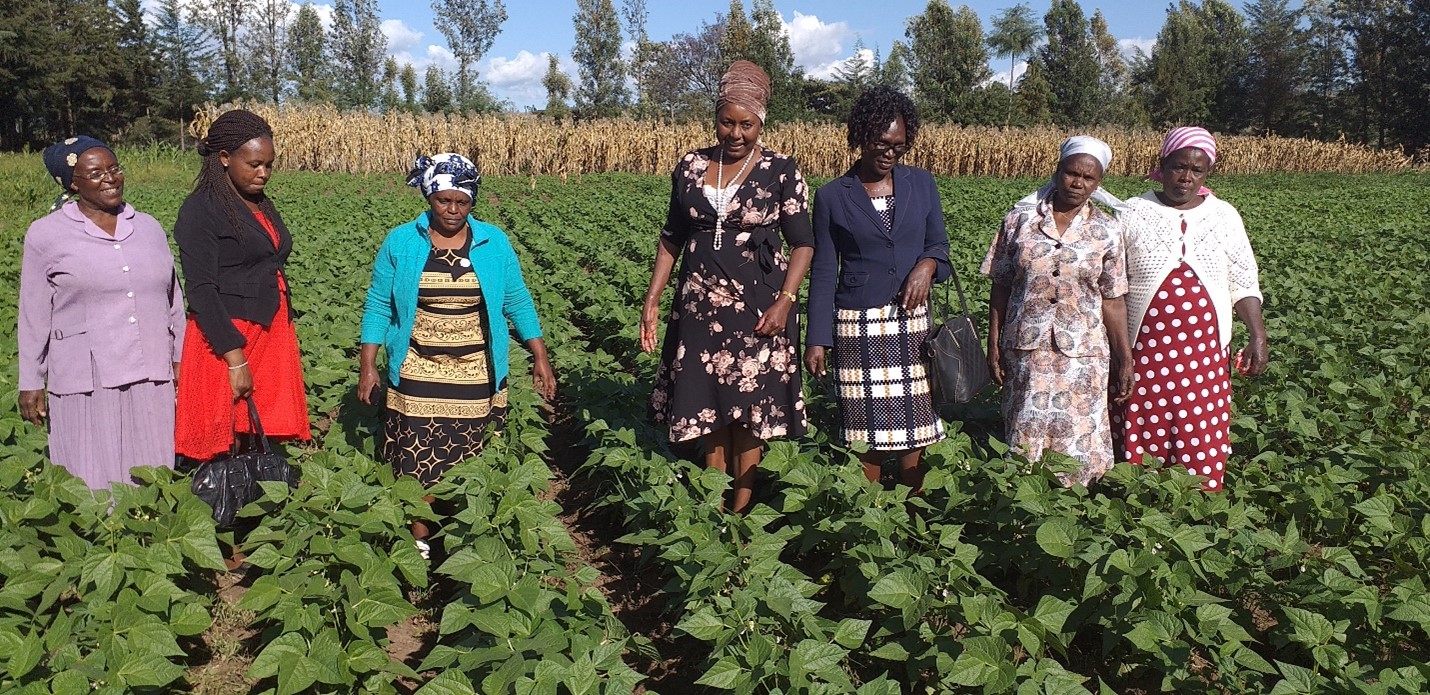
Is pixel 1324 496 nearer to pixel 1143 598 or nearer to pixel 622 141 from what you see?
pixel 1143 598

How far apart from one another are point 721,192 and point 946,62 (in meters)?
49.4

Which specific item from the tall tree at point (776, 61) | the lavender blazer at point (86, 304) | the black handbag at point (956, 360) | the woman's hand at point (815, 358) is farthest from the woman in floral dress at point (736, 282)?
the tall tree at point (776, 61)

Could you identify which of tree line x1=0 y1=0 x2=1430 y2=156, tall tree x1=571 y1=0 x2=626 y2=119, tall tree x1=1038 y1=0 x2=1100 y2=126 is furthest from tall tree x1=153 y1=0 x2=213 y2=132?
tall tree x1=1038 y1=0 x2=1100 y2=126

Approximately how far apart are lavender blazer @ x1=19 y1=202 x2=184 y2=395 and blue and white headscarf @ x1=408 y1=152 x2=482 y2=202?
101 centimetres

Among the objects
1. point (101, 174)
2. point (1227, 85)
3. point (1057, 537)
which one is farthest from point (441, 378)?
point (1227, 85)

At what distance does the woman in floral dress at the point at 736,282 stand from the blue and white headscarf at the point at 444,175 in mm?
772

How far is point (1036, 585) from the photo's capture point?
140 inches

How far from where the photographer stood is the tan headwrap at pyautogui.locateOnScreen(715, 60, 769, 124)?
3.44 metres

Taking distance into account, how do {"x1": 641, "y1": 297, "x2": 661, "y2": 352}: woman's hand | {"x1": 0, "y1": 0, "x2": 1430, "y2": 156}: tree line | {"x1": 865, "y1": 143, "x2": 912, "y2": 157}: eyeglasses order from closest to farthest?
{"x1": 865, "y1": 143, "x2": 912, "y2": 157}: eyeglasses, {"x1": 641, "y1": 297, "x2": 661, "y2": 352}: woman's hand, {"x1": 0, "y1": 0, "x2": 1430, "y2": 156}: tree line

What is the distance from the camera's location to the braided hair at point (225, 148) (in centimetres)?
351

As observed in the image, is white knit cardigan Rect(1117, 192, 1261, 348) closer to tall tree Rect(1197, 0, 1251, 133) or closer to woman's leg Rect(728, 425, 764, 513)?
woman's leg Rect(728, 425, 764, 513)

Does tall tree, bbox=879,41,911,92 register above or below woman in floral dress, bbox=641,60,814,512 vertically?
above

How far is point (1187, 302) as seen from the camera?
11.8 feet

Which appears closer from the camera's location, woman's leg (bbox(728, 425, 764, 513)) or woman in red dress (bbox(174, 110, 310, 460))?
woman in red dress (bbox(174, 110, 310, 460))
